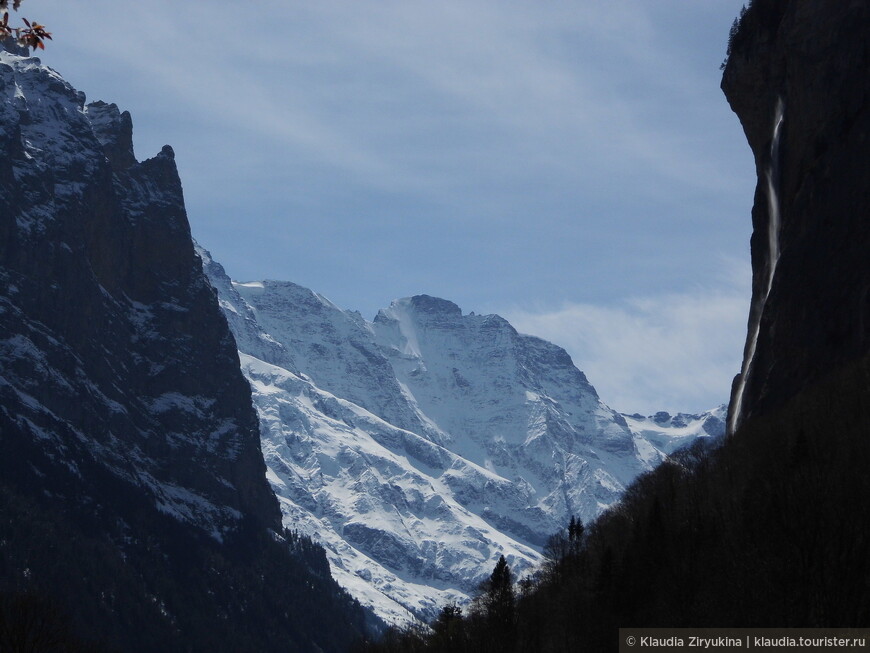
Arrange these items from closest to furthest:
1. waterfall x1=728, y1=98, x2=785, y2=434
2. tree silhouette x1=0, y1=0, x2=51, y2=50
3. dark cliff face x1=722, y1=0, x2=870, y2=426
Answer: tree silhouette x1=0, y1=0, x2=51, y2=50 → dark cliff face x1=722, y1=0, x2=870, y2=426 → waterfall x1=728, y1=98, x2=785, y2=434

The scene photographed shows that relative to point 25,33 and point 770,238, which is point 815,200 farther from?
point 25,33

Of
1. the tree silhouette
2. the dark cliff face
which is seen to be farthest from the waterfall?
the tree silhouette

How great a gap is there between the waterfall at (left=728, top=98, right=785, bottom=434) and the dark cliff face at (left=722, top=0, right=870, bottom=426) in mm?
632

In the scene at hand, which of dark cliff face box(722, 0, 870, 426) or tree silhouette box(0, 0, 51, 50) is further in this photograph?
dark cliff face box(722, 0, 870, 426)

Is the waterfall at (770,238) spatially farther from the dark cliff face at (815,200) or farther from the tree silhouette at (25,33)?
the tree silhouette at (25,33)

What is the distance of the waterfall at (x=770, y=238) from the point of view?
126 m

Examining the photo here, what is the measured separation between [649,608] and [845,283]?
135ft

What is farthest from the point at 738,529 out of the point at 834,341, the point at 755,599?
the point at 834,341

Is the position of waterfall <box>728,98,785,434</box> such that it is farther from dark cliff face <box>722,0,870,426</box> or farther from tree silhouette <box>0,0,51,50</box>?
tree silhouette <box>0,0,51,50</box>

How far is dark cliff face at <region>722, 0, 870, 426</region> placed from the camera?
109562 mm

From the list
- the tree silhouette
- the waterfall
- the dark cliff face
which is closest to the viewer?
the tree silhouette

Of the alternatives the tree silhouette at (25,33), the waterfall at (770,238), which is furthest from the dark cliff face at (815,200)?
the tree silhouette at (25,33)

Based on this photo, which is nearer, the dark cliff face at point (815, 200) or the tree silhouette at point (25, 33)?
the tree silhouette at point (25, 33)

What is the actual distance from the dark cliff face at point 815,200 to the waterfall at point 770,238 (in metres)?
0.63
